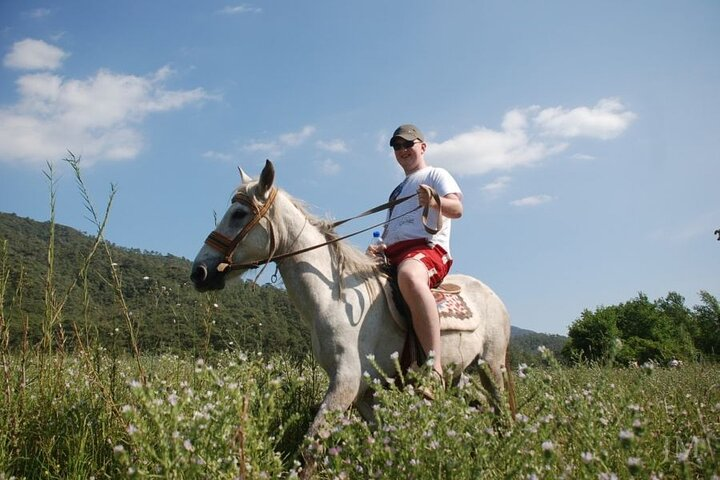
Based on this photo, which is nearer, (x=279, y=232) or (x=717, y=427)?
(x=717, y=427)

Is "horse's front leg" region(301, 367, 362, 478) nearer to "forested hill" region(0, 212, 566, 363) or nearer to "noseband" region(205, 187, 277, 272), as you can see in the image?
"forested hill" region(0, 212, 566, 363)

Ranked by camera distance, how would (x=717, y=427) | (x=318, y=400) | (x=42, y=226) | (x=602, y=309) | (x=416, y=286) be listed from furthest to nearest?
1. (x=42, y=226)
2. (x=602, y=309)
3. (x=318, y=400)
4. (x=416, y=286)
5. (x=717, y=427)

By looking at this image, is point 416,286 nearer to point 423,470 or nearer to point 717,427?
point 423,470

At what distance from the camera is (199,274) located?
12.8ft

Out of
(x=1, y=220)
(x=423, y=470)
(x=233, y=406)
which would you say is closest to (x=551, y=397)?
(x=423, y=470)

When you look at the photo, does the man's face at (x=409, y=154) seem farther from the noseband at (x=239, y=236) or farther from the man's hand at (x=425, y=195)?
the noseband at (x=239, y=236)

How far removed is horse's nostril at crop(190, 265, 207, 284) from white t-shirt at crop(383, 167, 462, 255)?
5.88 feet

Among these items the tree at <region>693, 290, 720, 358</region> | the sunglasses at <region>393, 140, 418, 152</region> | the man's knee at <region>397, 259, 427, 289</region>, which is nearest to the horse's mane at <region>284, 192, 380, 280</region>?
the man's knee at <region>397, 259, 427, 289</region>

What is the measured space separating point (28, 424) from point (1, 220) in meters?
97.3

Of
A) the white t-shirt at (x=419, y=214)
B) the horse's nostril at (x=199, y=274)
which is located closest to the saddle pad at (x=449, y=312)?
the white t-shirt at (x=419, y=214)

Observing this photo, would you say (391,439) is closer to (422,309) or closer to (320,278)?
(422,309)

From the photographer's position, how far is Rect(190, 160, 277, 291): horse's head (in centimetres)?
392

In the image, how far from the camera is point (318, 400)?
15.9 feet

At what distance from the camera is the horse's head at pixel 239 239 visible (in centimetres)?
392
